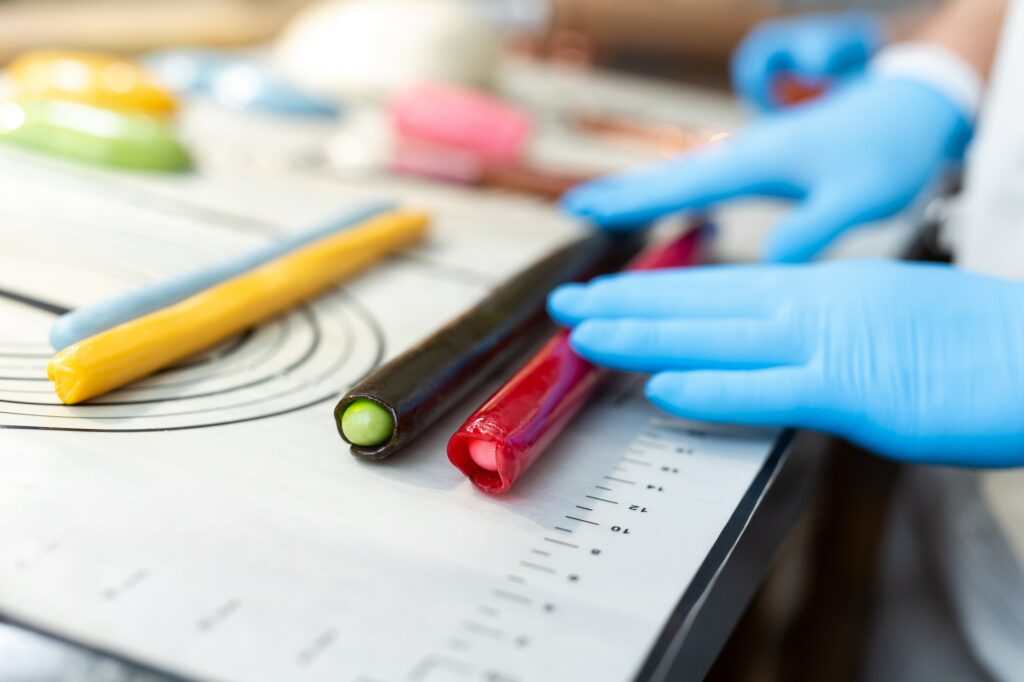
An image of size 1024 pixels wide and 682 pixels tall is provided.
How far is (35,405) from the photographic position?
367 millimetres

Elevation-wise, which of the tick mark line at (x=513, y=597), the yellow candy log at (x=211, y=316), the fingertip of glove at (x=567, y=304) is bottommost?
the tick mark line at (x=513, y=597)

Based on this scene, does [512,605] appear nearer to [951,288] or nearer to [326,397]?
[326,397]

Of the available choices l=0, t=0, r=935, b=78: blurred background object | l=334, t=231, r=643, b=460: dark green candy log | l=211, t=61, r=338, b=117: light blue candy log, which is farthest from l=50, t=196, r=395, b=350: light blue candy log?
l=0, t=0, r=935, b=78: blurred background object

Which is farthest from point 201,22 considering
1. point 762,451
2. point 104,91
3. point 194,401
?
point 762,451

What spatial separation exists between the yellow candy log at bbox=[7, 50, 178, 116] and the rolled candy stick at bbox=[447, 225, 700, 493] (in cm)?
48

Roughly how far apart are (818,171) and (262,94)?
56cm

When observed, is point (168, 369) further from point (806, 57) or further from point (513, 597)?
point (806, 57)

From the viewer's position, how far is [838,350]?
0.44m

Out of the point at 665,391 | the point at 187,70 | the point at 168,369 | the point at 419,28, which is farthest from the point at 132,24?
the point at 665,391

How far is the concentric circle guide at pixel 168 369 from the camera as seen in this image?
38 centimetres

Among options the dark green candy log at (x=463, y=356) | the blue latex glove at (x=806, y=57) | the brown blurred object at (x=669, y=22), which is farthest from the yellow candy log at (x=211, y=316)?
the brown blurred object at (x=669, y=22)

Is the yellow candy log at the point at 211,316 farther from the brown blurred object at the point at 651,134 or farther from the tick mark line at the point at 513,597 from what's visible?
the brown blurred object at the point at 651,134

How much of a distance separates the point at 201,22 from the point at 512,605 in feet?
4.01

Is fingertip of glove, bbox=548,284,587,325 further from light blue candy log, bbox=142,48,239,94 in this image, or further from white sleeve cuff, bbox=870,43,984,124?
light blue candy log, bbox=142,48,239,94
